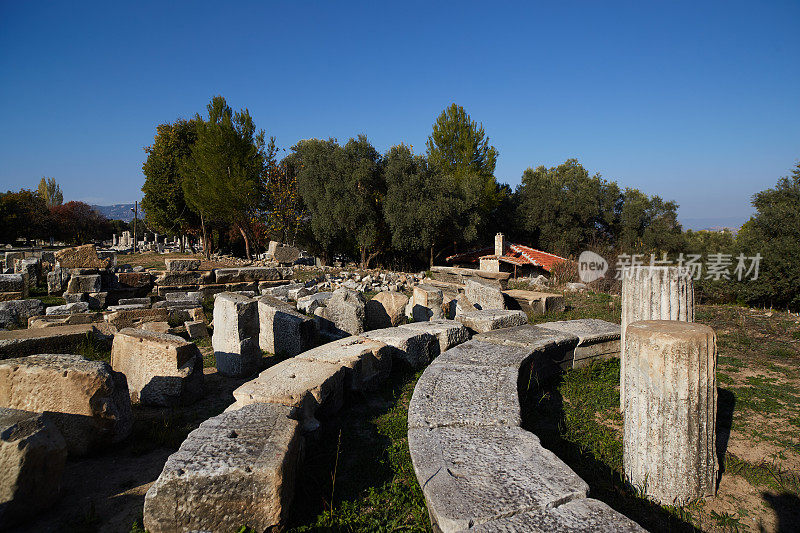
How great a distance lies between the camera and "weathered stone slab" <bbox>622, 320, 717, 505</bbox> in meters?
2.75

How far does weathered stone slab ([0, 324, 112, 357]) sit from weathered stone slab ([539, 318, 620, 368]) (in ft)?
21.0

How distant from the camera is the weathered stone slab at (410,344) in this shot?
202 inches

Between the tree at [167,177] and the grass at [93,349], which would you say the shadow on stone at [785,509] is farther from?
the tree at [167,177]

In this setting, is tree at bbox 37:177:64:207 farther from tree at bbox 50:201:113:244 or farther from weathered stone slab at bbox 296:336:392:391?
weathered stone slab at bbox 296:336:392:391

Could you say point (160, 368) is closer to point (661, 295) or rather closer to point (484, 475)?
point (484, 475)

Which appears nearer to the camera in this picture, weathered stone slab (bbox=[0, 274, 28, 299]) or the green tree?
weathered stone slab (bbox=[0, 274, 28, 299])

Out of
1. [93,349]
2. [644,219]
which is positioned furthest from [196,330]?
[644,219]

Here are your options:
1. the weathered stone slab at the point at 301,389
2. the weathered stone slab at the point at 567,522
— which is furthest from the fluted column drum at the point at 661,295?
the weathered stone slab at the point at 301,389

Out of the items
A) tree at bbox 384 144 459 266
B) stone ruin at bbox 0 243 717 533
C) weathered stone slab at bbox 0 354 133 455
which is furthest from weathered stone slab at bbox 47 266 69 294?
tree at bbox 384 144 459 266

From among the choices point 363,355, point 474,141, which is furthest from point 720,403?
point 474,141

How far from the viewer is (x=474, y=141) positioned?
2758cm

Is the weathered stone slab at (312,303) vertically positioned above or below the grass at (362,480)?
above

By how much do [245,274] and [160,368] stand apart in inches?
303

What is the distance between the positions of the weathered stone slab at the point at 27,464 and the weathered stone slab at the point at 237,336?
2.58 meters
